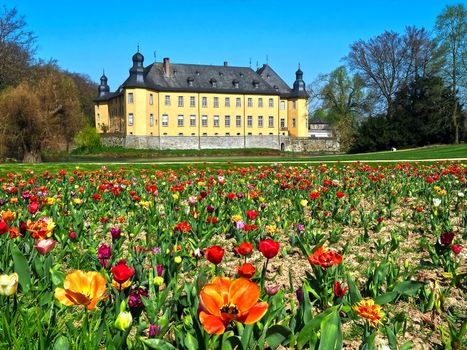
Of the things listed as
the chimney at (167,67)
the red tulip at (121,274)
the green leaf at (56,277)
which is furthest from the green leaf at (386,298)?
the chimney at (167,67)

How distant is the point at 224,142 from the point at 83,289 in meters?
63.6

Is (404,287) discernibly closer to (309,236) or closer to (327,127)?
(309,236)

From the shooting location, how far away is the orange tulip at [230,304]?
144cm

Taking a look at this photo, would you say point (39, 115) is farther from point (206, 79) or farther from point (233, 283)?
point (206, 79)

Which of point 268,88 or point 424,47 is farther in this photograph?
point 268,88

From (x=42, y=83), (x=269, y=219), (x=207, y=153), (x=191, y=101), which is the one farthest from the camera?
(x=191, y=101)

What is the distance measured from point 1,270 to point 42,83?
1219 inches

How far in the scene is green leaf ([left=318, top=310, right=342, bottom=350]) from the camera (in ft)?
5.65

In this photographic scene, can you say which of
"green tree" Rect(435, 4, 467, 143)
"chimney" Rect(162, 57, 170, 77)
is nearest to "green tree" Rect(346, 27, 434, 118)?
"green tree" Rect(435, 4, 467, 143)

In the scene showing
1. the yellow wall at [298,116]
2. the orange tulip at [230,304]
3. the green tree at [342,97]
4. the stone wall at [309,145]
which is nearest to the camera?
the orange tulip at [230,304]

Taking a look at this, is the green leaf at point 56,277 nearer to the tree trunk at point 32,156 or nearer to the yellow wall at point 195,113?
the tree trunk at point 32,156

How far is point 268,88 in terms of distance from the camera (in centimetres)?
6775

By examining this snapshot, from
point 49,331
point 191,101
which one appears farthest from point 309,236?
point 191,101

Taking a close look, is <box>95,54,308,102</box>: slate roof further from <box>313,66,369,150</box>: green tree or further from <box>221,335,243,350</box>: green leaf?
<box>221,335,243,350</box>: green leaf
